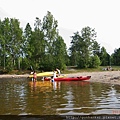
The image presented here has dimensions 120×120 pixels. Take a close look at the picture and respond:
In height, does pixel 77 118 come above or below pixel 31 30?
below

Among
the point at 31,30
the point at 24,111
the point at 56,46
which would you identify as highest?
the point at 31,30

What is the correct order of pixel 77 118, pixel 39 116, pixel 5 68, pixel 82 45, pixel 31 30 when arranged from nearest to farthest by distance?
pixel 77 118 → pixel 39 116 → pixel 5 68 → pixel 31 30 → pixel 82 45

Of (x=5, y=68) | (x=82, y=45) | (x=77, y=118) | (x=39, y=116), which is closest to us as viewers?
(x=77, y=118)

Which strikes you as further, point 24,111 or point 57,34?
point 57,34

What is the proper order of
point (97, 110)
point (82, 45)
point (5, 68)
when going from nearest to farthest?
point (97, 110) < point (5, 68) < point (82, 45)

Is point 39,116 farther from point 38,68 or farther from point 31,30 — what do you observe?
point 31,30

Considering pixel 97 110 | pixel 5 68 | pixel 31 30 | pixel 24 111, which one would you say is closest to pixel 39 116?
pixel 24 111

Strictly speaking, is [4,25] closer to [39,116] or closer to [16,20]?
[16,20]

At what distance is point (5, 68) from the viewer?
284ft

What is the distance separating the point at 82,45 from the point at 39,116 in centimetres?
8947

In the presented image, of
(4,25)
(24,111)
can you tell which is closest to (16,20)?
(4,25)

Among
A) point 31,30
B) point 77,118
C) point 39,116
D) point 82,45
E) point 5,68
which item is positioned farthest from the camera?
point 82,45

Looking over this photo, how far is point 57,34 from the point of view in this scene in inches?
3583

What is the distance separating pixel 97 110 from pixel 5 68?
246ft
